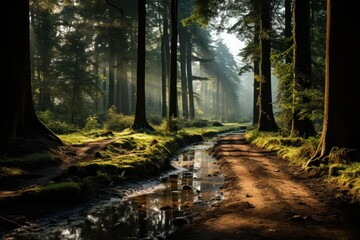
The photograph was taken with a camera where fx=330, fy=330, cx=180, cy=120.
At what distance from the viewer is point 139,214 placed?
6855 mm

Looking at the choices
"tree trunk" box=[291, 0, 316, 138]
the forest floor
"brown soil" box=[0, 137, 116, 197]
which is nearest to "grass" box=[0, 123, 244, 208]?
"brown soil" box=[0, 137, 116, 197]

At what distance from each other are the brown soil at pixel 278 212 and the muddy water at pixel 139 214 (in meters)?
0.45

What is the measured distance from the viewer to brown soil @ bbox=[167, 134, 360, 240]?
205 inches

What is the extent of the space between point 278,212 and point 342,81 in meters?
5.20

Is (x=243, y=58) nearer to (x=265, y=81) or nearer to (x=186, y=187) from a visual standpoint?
(x=265, y=81)

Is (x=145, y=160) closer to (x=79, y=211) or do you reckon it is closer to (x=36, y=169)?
(x=36, y=169)

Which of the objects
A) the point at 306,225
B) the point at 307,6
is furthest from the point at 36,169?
the point at 307,6

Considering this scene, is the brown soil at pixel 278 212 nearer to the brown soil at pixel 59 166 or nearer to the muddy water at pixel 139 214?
the muddy water at pixel 139 214

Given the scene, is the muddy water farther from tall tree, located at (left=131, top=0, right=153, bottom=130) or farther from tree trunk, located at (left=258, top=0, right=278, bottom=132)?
tree trunk, located at (left=258, top=0, right=278, bottom=132)

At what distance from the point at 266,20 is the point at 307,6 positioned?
6.26m

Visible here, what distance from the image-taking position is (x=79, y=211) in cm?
707

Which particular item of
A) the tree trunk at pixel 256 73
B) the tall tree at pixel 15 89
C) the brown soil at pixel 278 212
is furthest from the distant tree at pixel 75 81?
→ the brown soil at pixel 278 212

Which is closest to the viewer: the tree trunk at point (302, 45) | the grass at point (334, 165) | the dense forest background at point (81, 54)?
the grass at point (334, 165)

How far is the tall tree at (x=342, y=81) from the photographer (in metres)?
9.44
